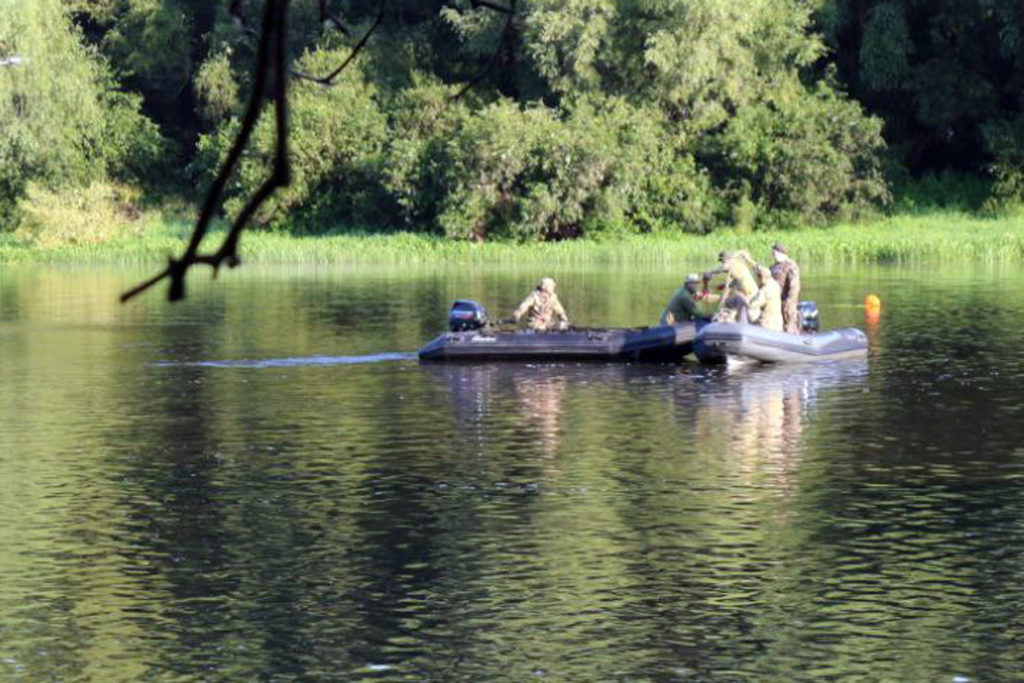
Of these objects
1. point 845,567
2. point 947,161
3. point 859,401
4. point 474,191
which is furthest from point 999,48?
point 845,567

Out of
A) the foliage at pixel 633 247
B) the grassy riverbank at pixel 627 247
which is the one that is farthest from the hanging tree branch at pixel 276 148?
the grassy riverbank at pixel 627 247

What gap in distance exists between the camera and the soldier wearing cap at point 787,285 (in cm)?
3012

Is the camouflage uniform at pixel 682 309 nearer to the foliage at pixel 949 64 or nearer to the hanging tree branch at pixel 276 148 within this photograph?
the hanging tree branch at pixel 276 148

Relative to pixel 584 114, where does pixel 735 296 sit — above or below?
below

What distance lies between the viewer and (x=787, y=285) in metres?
30.8

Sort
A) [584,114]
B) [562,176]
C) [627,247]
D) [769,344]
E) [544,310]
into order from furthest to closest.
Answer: [584,114] → [562,176] → [627,247] → [544,310] → [769,344]

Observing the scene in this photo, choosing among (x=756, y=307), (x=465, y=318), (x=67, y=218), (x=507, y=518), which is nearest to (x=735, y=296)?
(x=756, y=307)

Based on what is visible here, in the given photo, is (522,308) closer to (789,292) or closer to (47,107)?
(789,292)

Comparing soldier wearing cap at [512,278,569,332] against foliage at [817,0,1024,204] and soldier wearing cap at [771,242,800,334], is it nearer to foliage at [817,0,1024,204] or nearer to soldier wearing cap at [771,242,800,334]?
soldier wearing cap at [771,242,800,334]

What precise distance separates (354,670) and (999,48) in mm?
56429

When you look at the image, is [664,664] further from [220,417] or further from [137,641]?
[220,417]

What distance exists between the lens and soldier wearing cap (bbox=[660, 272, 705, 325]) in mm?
31453

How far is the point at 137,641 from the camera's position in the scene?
12.6 metres

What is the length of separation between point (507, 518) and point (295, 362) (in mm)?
15474
